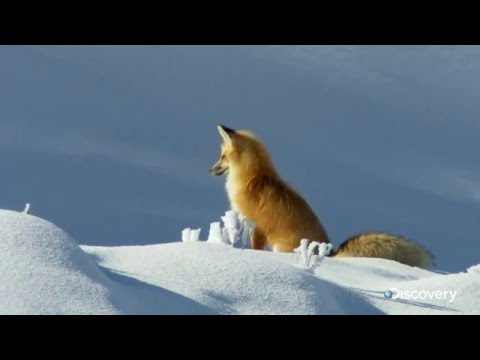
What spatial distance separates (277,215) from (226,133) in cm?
136

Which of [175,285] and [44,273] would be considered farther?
[175,285]

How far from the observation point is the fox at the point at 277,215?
10438 mm

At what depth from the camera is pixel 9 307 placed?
4391 mm

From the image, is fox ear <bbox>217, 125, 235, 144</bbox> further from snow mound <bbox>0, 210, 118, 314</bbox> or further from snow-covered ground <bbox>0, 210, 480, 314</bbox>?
snow mound <bbox>0, 210, 118, 314</bbox>

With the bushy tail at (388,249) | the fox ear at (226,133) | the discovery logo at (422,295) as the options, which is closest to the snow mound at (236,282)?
the discovery logo at (422,295)

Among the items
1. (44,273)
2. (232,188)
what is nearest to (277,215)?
(232,188)

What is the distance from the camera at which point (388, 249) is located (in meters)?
10.4

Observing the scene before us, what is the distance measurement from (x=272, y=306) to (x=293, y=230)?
16.6 ft

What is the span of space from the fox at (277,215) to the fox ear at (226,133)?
0.02 metres

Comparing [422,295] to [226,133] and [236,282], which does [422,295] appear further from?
[226,133]

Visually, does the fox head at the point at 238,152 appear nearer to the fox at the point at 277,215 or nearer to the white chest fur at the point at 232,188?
the fox at the point at 277,215

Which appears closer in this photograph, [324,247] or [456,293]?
[456,293]
